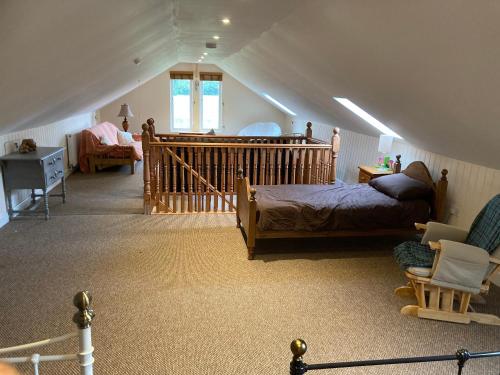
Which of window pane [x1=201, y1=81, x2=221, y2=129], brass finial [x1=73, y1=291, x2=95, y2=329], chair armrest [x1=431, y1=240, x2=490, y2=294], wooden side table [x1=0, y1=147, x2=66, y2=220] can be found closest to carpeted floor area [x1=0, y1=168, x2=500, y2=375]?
chair armrest [x1=431, y1=240, x2=490, y2=294]

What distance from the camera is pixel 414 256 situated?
297 cm

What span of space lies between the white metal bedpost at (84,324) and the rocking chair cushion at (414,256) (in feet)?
7.65

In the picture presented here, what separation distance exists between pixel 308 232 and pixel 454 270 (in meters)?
1.39

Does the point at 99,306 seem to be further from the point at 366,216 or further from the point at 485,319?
the point at 485,319

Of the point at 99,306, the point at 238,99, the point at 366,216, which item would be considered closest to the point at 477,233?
the point at 366,216

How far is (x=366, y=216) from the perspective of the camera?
383 cm

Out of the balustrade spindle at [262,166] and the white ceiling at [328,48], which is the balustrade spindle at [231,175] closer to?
the balustrade spindle at [262,166]

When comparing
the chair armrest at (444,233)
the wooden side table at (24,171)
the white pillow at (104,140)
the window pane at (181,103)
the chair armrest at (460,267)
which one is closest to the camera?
the chair armrest at (460,267)

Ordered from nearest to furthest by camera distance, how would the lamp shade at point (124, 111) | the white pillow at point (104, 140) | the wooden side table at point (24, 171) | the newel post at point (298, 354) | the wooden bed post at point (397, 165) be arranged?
the newel post at point (298, 354)
the wooden side table at point (24, 171)
the wooden bed post at point (397, 165)
the white pillow at point (104, 140)
the lamp shade at point (124, 111)

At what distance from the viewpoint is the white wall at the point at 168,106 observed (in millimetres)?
9773

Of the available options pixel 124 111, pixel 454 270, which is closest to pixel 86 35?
pixel 454 270

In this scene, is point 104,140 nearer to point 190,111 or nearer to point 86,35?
point 190,111

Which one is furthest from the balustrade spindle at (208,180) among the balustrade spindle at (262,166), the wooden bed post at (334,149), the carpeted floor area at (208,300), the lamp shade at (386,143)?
the lamp shade at (386,143)

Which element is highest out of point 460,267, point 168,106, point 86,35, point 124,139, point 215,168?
point 86,35
